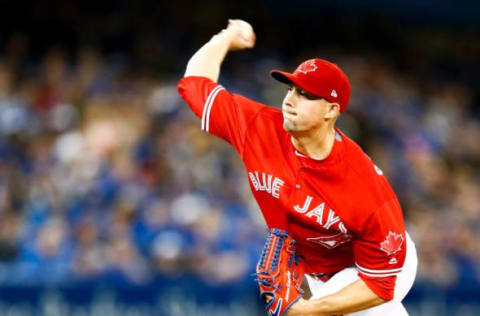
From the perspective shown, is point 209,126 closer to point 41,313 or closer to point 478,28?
point 41,313

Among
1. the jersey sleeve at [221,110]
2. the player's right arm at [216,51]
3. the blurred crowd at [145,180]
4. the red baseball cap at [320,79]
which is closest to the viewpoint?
the red baseball cap at [320,79]

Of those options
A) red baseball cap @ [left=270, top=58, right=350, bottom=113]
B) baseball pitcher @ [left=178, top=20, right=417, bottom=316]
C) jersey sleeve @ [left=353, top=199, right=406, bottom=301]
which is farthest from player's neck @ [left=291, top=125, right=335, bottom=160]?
jersey sleeve @ [left=353, top=199, right=406, bottom=301]

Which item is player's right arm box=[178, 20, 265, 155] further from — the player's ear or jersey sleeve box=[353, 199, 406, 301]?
jersey sleeve box=[353, 199, 406, 301]

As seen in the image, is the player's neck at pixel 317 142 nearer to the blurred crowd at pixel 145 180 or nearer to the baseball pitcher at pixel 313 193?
the baseball pitcher at pixel 313 193

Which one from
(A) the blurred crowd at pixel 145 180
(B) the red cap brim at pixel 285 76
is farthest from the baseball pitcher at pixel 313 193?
(A) the blurred crowd at pixel 145 180

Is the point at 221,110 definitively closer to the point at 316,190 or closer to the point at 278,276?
the point at 316,190

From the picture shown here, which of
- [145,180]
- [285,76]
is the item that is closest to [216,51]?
[285,76]

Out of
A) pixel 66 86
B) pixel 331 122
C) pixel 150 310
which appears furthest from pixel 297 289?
pixel 66 86

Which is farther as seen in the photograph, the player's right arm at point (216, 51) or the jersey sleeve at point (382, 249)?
the player's right arm at point (216, 51)
